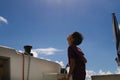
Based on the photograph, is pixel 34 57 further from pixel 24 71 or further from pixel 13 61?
pixel 13 61

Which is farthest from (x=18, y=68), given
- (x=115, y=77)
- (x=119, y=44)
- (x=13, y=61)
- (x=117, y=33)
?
(x=117, y=33)

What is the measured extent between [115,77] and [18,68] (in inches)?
75.4

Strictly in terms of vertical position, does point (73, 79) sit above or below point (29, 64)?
below

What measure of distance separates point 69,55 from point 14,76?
5.92ft

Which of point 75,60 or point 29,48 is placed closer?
point 75,60

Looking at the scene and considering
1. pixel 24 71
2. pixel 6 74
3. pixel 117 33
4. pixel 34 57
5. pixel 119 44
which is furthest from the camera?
pixel 117 33

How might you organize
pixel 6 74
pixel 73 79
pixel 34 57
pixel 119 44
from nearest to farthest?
pixel 73 79 < pixel 6 74 < pixel 34 57 < pixel 119 44

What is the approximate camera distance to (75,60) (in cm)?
456

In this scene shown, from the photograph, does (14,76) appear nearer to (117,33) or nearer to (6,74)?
(6,74)

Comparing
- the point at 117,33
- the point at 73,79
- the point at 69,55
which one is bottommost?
the point at 73,79

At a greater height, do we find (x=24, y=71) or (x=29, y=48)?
(x=29, y=48)

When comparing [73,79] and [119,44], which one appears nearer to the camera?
[73,79]

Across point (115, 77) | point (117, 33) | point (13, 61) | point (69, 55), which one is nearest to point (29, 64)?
point (13, 61)

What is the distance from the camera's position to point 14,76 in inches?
238
